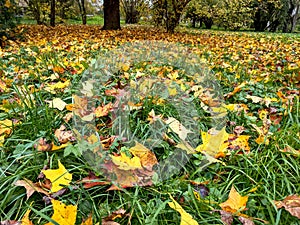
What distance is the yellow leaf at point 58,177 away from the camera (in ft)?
3.45

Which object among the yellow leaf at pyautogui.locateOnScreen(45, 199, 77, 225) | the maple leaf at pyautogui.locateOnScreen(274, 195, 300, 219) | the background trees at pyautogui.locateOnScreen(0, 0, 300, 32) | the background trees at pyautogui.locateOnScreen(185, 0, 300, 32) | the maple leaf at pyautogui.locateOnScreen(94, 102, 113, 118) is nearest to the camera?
the yellow leaf at pyautogui.locateOnScreen(45, 199, 77, 225)

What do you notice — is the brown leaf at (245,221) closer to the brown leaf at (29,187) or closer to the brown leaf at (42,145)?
the brown leaf at (29,187)

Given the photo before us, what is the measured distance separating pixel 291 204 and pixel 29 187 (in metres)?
1.05

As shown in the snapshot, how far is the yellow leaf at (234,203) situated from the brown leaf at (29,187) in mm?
715

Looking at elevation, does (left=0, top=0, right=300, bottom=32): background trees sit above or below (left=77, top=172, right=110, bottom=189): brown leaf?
above

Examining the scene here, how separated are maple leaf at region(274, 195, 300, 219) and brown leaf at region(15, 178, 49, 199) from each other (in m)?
0.94

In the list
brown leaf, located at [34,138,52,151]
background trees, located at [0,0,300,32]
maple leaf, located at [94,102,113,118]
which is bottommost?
brown leaf, located at [34,138,52,151]

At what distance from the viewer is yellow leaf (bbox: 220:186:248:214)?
3.35ft

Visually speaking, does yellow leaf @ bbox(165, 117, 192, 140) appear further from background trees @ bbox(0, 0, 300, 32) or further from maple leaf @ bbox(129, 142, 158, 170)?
background trees @ bbox(0, 0, 300, 32)

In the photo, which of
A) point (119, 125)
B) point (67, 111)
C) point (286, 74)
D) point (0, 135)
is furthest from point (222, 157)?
point (286, 74)

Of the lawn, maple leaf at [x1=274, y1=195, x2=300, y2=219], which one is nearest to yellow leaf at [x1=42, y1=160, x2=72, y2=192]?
the lawn

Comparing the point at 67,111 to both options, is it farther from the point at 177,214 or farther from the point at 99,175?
the point at 177,214

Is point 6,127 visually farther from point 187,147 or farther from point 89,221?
point 187,147

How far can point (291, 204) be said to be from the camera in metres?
1.04
